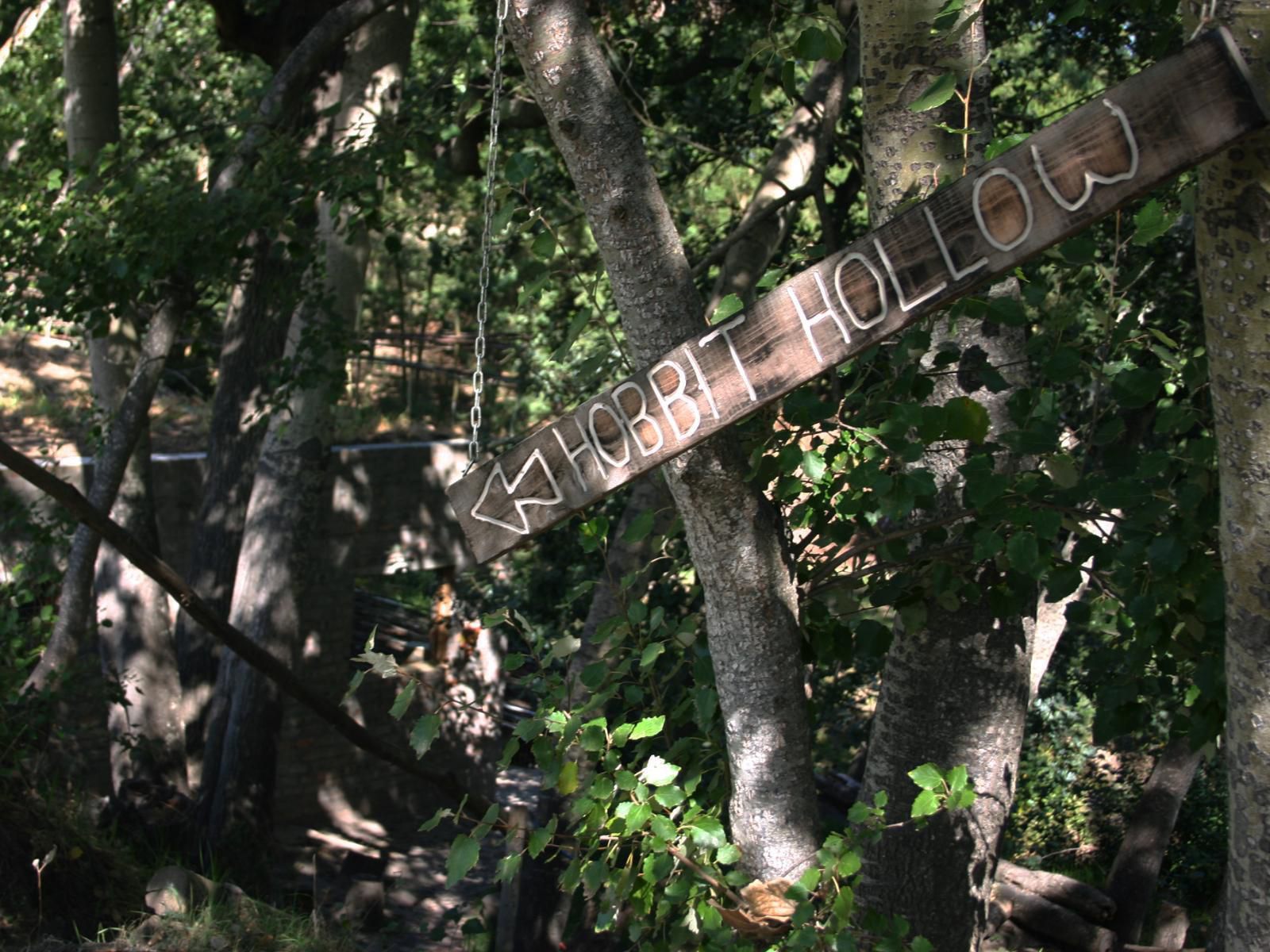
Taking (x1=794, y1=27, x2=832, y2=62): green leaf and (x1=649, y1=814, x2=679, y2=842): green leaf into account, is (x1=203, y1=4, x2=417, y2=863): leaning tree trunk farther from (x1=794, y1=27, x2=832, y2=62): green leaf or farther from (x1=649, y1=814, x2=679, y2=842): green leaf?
(x1=649, y1=814, x2=679, y2=842): green leaf

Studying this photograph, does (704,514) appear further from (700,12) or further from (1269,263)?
(700,12)

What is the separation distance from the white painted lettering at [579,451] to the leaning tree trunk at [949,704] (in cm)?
107

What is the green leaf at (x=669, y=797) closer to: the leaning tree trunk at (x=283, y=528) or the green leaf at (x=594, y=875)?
the green leaf at (x=594, y=875)

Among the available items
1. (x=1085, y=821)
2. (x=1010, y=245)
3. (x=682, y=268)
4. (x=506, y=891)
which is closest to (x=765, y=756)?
(x=682, y=268)

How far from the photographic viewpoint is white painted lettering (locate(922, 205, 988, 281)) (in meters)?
1.89

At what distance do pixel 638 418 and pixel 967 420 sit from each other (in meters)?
0.69

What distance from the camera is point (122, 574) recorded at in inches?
314

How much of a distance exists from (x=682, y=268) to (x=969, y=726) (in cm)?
129

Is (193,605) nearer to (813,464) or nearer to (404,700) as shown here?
(404,700)

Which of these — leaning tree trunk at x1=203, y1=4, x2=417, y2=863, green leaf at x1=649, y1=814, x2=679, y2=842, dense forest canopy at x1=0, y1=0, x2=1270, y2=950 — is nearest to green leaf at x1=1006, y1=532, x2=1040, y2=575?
dense forest canopy at x1=0, y1=0, x2=1270, y2=950

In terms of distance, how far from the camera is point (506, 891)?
639 centimetres

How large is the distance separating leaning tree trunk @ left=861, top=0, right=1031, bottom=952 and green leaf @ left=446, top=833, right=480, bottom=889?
1.08 metres

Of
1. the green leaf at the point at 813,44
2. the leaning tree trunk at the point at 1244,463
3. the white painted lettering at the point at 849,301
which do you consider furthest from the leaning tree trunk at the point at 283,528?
the leaning tree trunk at the point at 1244,463

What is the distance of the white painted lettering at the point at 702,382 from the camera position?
2020 mm
